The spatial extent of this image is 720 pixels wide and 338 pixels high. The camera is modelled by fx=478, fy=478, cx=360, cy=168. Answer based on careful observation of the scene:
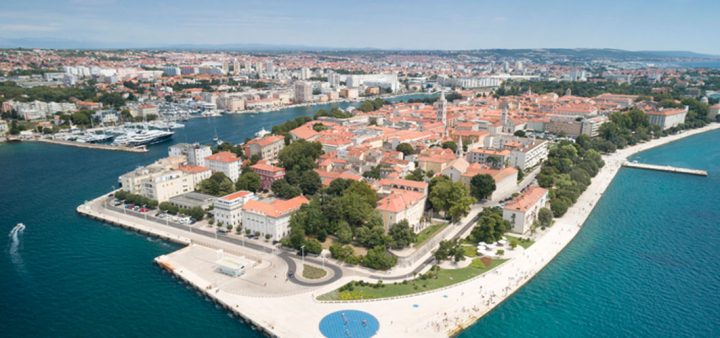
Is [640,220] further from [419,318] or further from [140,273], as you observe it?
[140,273]

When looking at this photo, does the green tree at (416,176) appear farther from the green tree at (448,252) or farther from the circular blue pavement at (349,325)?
the circular blue pavement at (349,325)

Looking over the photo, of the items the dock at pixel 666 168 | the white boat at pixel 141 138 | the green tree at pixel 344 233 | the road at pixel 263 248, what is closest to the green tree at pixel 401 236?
the green tree at pixel 344 233

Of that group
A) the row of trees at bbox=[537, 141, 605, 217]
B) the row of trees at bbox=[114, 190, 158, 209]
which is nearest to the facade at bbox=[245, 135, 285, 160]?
the row of trees at bbox=[114, 190, 158, 209]

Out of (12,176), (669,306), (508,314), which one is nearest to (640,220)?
(669,306)

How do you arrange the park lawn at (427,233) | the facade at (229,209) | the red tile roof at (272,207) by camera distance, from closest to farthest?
1. the park lawn at (427,233)
2. the red tile roof at (272,207)
3. the facade at (229,209)

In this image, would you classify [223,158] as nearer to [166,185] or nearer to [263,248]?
[166,185]

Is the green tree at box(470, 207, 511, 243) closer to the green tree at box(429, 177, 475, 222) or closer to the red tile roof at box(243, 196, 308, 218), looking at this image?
the green tree at box(429, 177, 475, 222)

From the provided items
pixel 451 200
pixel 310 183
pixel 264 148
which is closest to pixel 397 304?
pixel 451 200
